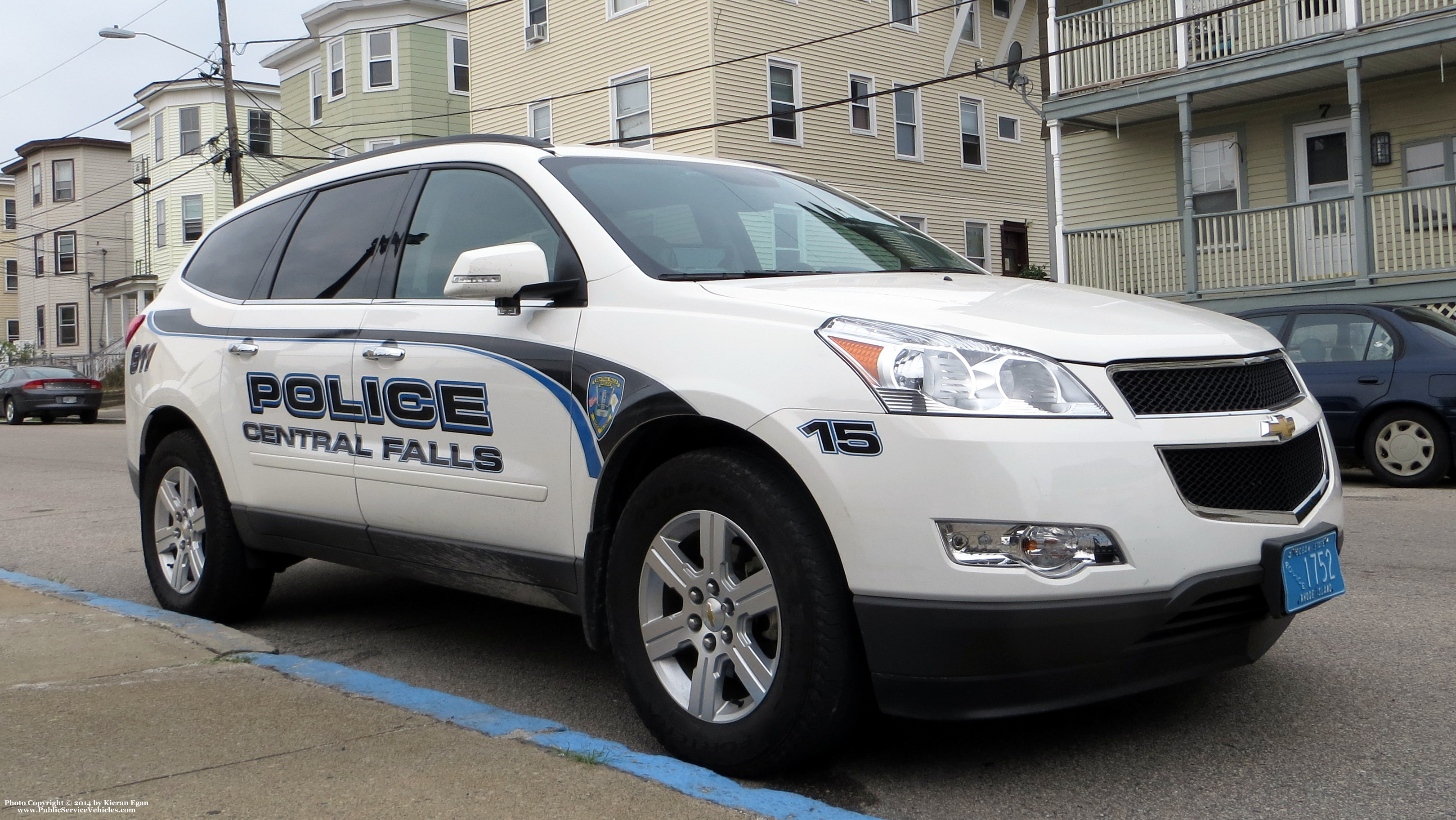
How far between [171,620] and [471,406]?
2024mm

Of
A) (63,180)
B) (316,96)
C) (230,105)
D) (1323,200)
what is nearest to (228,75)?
(230,105)

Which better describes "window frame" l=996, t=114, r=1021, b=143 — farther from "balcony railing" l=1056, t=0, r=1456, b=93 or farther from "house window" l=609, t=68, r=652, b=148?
"balcony railing" l=1056, t=0, r=1456, b=93

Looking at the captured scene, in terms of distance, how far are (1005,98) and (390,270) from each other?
27.8 metres

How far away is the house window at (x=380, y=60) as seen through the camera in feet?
108

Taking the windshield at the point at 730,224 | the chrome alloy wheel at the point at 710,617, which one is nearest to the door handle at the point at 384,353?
the windshield at the point at 730,224

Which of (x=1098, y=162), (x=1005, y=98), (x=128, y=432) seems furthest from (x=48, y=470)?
(x=1005, y=98)

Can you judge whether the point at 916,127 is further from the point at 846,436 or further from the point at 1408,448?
the point at 846,436

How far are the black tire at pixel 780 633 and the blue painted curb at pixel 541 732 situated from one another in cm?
9

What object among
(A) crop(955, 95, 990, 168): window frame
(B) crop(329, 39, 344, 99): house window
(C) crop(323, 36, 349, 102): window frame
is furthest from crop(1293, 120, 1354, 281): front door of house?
(B) crop(329, 39, 344, 99): house window

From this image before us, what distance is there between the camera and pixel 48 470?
14648 mm

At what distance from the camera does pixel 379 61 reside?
32.9 metres

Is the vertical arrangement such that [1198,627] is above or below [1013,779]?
above

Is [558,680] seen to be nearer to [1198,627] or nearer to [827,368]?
[827,368]

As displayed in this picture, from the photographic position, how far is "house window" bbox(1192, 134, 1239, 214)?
18719 millimetres
